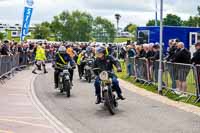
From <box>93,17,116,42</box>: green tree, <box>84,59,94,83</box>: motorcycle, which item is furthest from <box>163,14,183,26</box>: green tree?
<box>84,59,94,83</box>: motorcycle

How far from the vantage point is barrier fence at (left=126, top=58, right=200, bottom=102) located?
1708 centimetres

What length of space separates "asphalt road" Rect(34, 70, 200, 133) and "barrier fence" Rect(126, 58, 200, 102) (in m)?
1.11

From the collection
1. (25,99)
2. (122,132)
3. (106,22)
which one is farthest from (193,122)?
(106,22)

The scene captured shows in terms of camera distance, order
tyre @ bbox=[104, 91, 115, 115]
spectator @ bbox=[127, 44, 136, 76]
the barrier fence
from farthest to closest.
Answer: spectator @ bbox=[127, 44, 136, 76] < the barrier fence < tyre @ bbox=[104, 91, 115, 115]

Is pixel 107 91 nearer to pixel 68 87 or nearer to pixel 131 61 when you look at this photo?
pixel 68 87

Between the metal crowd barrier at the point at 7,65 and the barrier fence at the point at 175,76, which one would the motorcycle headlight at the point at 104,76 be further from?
the metal crowd barrier at the point at 7,65

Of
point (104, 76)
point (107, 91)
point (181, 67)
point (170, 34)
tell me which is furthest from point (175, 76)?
point (170, 34)

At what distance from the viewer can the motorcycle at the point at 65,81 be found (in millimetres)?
19500

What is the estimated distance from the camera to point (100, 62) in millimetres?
15602

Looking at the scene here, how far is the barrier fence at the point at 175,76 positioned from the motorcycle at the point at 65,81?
3500 mm

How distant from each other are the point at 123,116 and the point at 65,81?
5.55 meters

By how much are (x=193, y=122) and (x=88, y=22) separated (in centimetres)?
9047

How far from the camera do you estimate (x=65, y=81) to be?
19.5m

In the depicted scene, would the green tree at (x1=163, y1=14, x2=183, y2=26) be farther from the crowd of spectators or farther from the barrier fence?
the crowd of spectators
